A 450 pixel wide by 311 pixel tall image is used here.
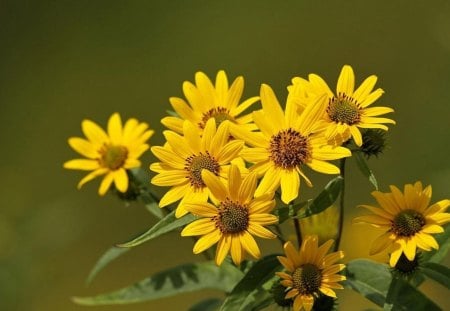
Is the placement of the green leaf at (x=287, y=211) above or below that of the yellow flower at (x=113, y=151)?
below

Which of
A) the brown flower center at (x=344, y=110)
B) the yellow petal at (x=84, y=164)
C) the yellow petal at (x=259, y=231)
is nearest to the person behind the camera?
the yellow petal at (x=259, y=231)

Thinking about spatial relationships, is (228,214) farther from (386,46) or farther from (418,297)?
(386,46)

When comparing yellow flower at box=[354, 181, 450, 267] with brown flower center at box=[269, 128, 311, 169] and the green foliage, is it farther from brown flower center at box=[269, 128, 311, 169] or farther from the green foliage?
brown flower center at box=[269, 128, 311, 169]

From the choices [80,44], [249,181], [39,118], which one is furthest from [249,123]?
[80,44]

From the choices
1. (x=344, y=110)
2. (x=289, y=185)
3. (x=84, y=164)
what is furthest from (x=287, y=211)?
(x=84, y=164)

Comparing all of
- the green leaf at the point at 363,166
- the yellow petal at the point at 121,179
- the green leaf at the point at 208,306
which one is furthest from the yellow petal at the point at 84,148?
the green leaf at the point at 363,166

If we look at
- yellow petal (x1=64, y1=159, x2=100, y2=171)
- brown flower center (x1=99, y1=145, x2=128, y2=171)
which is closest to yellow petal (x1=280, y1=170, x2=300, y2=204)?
brown flower center (x1=99, y1=145, x2=128, y2=171)

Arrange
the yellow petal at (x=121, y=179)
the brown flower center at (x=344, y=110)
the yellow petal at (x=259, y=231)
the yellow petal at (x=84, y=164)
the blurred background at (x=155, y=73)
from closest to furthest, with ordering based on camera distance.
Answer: the yellow petal at (x=259, y=231) < the brown flower center at (x=344, y=110) < the yellow petal at (x=121, y=179) < the yellow petal at (x=84, y=164) < the blurred background at (x=155, y=73)

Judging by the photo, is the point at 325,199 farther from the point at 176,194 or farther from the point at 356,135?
the point at 176,194

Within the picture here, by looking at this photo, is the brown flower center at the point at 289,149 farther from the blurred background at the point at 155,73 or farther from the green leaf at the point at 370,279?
the blurred background at the point at 155,73
